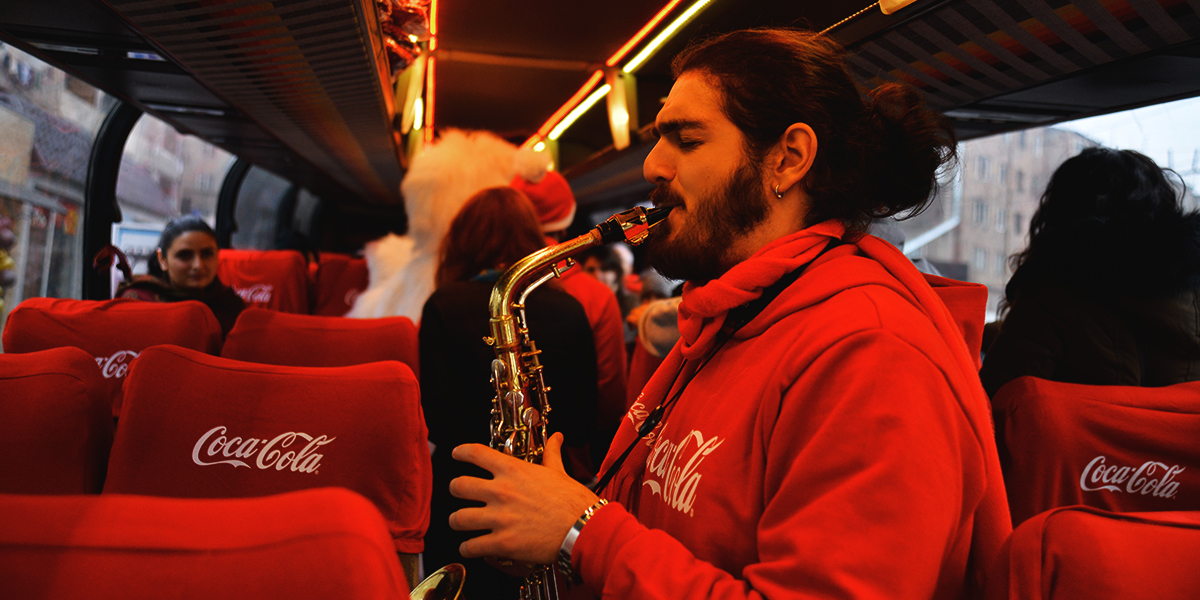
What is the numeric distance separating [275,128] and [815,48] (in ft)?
12.9

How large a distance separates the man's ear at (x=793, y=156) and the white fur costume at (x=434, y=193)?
250cm

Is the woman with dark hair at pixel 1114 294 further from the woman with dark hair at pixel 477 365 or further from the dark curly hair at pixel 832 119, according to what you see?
the woman with dark hair at pixel 477 365

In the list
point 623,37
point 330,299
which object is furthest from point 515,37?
point 330,299

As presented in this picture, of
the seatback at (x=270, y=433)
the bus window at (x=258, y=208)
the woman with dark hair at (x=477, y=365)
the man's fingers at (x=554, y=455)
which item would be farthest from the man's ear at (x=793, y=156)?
the bus window at (x=258, y=208)

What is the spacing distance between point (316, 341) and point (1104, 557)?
2455 mm

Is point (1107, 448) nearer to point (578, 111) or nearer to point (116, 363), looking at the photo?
point (116, 363)

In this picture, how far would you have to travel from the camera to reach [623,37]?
3.66m

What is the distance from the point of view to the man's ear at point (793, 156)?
1.28m

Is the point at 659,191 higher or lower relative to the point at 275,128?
lower

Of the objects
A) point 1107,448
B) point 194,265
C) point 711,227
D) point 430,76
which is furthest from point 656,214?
point 194,265

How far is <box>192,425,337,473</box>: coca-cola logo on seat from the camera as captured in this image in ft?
5.53

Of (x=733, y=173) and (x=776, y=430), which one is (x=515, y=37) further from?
(x=776, y=430)

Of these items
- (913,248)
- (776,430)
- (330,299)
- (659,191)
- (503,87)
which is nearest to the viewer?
(776,430)

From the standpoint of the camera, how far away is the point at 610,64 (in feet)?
13.6
